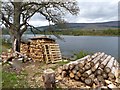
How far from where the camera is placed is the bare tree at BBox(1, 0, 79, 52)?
58.7 ft

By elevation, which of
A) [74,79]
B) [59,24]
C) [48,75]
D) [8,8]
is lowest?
[74,79]

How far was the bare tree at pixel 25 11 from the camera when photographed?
17891 mm

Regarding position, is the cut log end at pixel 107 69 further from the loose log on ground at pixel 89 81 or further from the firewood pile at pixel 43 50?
the firewood pile at pixel 43 50

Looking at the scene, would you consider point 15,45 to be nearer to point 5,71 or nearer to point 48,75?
point 5,71

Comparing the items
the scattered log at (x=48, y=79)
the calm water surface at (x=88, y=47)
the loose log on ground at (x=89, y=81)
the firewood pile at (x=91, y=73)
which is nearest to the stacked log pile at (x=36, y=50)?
the firewood pile at (x=91, y=73)

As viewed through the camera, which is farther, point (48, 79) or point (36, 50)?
point (36, 50)

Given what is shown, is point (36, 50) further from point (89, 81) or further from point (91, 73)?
point (89, 81)

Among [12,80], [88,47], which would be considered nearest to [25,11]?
[12,80]

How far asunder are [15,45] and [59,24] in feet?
12.3

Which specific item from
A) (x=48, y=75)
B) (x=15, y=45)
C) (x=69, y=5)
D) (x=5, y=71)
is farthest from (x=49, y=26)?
(x=48, y=75)

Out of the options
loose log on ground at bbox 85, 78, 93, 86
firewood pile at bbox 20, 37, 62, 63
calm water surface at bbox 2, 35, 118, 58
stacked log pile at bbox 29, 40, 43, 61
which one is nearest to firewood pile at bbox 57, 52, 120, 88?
loose log on ground at bbox 85, 78, 93, 86

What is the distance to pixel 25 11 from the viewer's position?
61.2 ft

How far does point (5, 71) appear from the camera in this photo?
10867mm

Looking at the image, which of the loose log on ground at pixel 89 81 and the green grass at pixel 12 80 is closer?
the green grass at pixel 12 80
